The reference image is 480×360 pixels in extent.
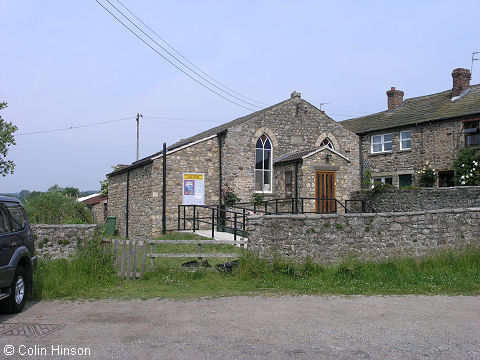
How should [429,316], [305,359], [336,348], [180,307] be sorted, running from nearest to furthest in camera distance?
[305,359]
[336,348]
[429,316]
[180,307]

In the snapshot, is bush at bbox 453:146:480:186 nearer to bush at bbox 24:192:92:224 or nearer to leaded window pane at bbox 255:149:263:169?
leaded window pane at bbox 255:149:263:169

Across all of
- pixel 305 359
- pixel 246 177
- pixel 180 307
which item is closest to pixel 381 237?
pixel 180 307

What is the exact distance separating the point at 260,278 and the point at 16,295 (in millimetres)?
5008

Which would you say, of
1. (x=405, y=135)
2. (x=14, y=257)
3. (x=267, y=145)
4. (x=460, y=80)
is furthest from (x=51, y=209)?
(x=460, y=80)

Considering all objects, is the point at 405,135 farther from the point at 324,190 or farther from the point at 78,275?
the point at 78,275

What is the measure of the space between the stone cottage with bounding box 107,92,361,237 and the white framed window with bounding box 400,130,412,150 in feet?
17.9

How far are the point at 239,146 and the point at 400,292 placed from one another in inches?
538

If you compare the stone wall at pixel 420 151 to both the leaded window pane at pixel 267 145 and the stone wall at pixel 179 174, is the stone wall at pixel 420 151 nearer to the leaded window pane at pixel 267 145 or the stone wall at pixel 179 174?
the leaded window pane at pixel 267 145

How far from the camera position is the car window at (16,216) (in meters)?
7.69

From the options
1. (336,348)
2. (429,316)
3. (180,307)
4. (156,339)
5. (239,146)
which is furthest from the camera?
(239,146)

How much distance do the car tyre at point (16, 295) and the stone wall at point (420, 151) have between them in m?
22.7

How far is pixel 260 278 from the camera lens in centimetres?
988

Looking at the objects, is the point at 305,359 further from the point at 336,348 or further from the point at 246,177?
the point at 246,177

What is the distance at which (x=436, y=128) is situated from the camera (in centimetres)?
2495
